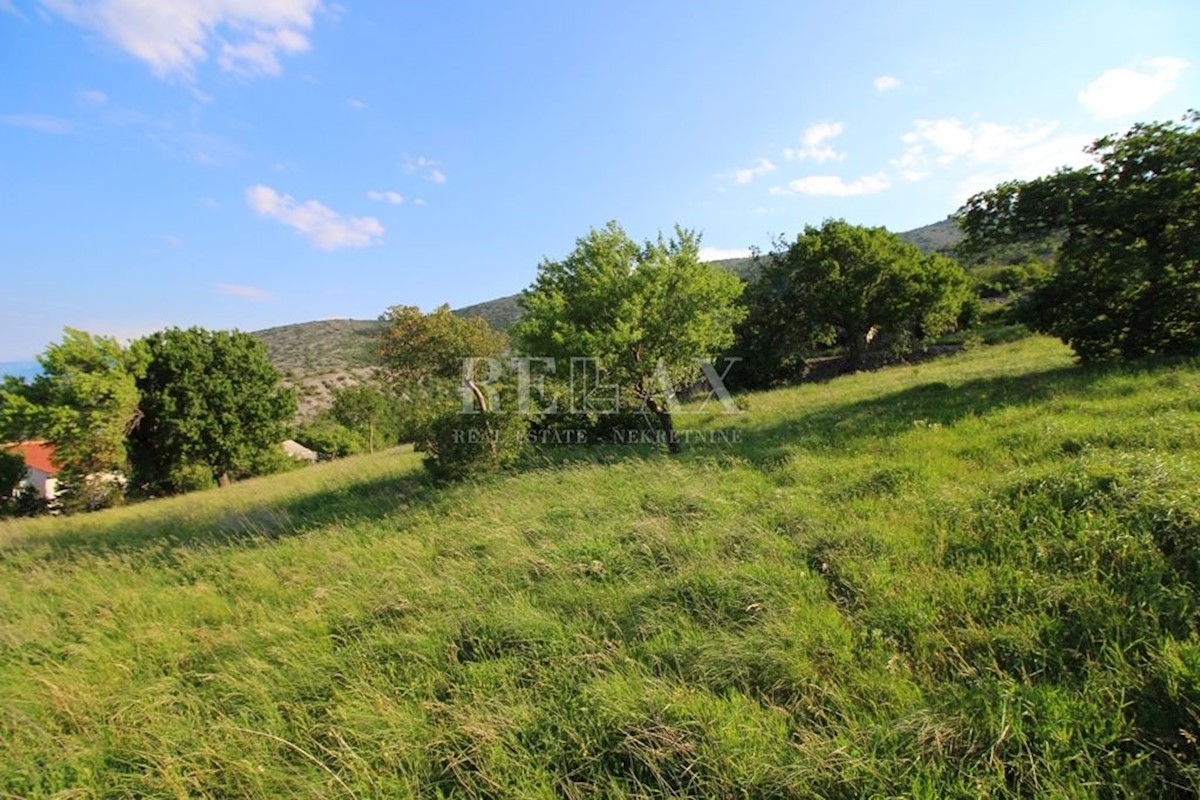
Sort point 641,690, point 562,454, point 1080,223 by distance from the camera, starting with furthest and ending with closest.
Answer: point 562,454, point 1080,223, point 641,690

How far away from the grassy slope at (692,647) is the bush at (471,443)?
3.43 metres

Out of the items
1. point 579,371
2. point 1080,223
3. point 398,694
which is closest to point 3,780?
point 398,694

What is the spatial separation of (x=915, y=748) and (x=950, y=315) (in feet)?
95.8

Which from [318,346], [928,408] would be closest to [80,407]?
[928,408]

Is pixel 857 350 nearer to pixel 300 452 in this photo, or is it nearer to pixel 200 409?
pixel 200 409

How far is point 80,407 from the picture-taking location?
819 inches

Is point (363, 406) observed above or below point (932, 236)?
below

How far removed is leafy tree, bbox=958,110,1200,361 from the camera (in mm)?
9016

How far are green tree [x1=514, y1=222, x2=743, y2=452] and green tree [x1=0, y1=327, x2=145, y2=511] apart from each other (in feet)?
76.1

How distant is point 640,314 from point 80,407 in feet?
87.2

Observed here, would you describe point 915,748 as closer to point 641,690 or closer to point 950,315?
point 641,690

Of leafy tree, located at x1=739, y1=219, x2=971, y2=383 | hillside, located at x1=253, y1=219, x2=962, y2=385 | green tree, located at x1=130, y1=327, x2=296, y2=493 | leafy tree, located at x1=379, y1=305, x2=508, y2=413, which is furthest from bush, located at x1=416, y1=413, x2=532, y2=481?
hillside, located at x1=253, y1=219, x2=962, y2=385

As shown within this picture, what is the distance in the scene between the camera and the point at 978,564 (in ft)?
11.9

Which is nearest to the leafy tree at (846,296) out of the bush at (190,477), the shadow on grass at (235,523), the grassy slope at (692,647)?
the grassy slope at (692,647)
